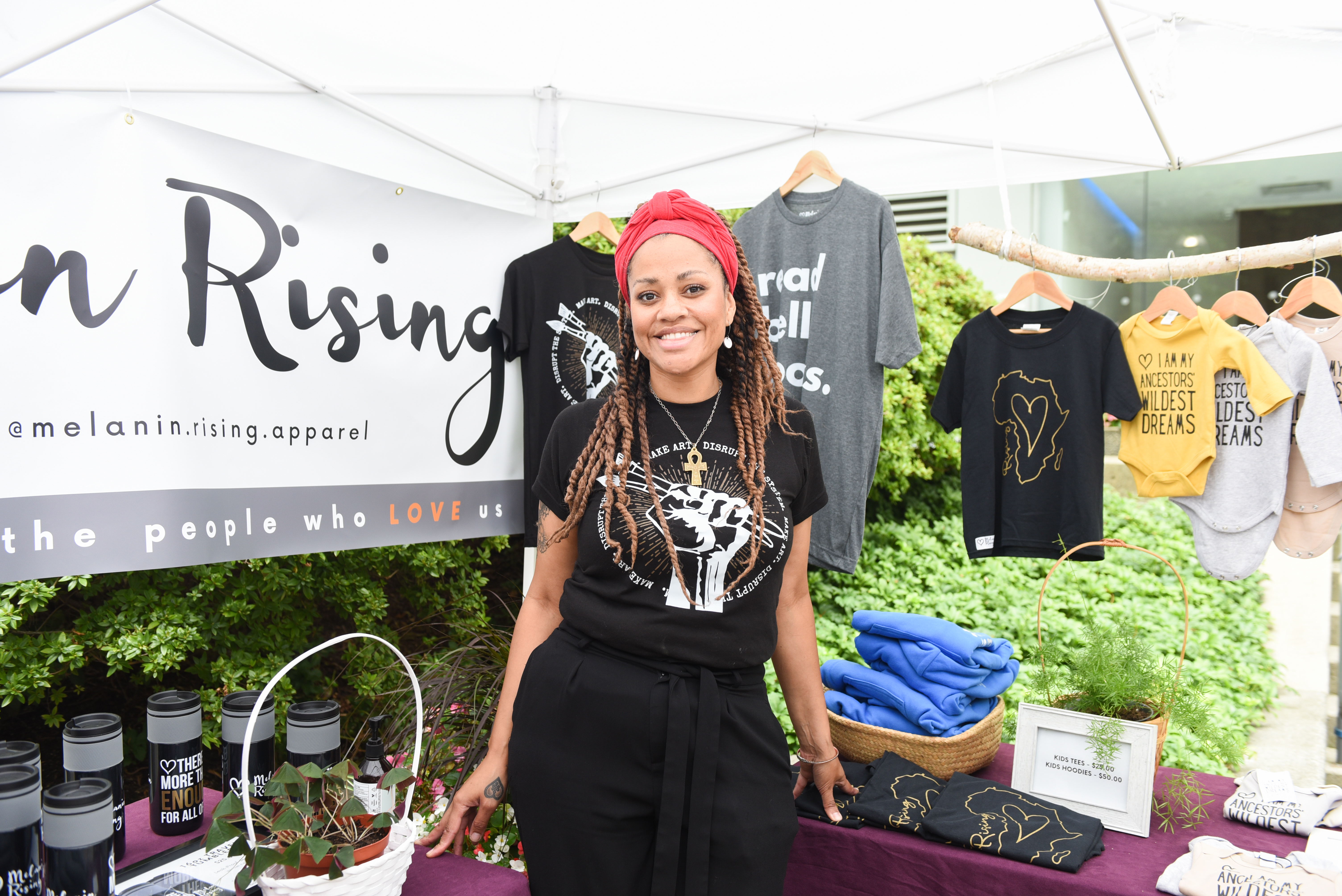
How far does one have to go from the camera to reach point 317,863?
1332mm

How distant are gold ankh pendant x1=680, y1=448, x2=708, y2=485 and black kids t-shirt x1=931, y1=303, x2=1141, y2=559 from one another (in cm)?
131

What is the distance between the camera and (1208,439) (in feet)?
8.01

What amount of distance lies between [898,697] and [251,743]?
1533mm

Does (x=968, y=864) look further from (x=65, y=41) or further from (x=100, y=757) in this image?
(x=65, y=41)

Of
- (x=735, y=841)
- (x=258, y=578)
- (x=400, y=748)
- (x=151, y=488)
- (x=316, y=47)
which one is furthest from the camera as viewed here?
(x=258, y=578)

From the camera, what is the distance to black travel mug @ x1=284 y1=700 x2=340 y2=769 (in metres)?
1.69


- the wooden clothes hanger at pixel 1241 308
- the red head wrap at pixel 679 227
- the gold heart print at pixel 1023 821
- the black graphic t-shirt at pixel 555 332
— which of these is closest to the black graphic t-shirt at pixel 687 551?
the red head wrap at pixel 679 227

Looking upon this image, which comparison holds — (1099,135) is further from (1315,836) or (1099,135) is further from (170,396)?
(170,396)


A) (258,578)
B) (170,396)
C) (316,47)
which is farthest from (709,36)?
(258,578)

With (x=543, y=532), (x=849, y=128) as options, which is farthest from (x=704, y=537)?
(x=849, y=128)

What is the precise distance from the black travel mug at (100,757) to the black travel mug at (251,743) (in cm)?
18

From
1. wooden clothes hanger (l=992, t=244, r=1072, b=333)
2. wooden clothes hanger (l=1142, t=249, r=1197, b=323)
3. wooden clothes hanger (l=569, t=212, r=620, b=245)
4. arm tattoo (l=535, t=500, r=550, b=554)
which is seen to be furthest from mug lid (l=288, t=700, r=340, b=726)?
wooden clothes hanger (l=1142, t=249, r=1197, b=323)

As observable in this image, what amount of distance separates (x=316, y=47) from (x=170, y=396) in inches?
39.0

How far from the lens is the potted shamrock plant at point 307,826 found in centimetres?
132
